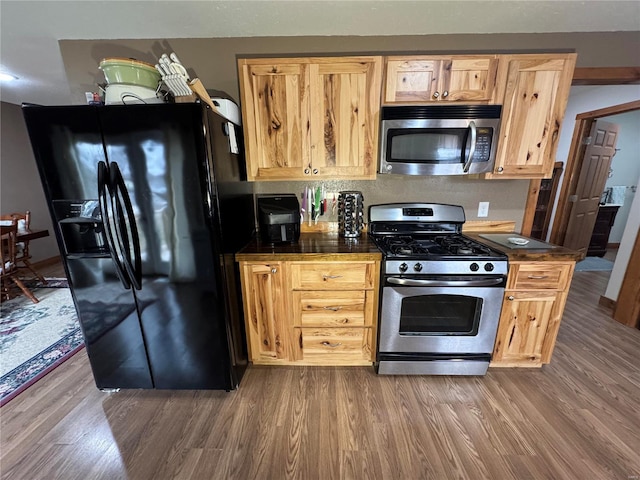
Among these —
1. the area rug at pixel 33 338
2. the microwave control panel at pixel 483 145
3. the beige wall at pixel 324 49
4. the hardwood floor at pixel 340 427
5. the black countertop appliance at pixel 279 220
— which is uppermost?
the beige wall at pixel 324 49

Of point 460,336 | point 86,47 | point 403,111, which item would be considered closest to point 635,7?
point 403,111

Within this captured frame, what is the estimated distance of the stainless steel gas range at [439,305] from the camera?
1581mm

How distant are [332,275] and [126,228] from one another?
1.18 meters

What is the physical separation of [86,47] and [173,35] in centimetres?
68

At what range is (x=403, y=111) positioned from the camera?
1.71 meters

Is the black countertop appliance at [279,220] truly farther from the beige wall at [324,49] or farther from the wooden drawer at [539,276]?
the wooden drawer at [539,276]

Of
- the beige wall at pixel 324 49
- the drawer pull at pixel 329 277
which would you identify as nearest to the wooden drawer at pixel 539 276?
the beige wall at pixel 324 49

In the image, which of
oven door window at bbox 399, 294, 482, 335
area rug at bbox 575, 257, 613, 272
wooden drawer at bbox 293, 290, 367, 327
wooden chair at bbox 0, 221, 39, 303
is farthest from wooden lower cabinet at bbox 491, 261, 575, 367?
wooden chair at bbox 0, 221, 39, 303

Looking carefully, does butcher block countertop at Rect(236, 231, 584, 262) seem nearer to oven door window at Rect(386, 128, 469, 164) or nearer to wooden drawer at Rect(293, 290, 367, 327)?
wooden drawer at Rect(293, 290, 367, 327)

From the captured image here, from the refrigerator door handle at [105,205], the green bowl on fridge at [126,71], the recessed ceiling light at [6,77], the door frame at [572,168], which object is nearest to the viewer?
the refrigerator door handle at [105,205]

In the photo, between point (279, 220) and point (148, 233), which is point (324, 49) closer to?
point (279, 220)

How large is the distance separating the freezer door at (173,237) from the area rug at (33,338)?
3.46ft

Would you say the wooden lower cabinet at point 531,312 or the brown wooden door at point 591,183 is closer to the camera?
the wooden lower cabinet at point 531,312

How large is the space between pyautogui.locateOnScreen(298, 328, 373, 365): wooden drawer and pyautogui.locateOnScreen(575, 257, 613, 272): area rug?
12.3 feet
